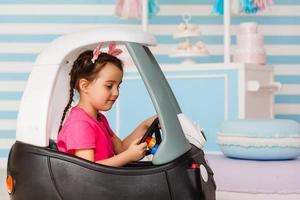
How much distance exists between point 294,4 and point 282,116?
624 mm

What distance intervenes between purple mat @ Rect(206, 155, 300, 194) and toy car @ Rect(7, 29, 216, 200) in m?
0.24

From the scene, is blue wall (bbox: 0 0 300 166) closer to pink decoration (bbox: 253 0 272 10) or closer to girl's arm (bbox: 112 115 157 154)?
pink decoration (bbox: 253 0 272 10)

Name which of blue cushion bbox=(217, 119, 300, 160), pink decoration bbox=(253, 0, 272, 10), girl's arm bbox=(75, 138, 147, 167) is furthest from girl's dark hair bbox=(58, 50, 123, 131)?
pink decoration bbox=(253, 0, 272, 10)

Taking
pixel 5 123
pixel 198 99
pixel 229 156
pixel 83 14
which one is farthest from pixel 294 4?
pixel 5 123

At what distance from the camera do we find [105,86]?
1.42 metres

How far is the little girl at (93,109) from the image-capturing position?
1339 millimetres

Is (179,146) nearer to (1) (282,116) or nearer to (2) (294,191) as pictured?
(2) (294,191)

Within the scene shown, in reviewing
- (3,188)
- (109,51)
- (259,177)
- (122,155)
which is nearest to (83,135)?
(122,155)

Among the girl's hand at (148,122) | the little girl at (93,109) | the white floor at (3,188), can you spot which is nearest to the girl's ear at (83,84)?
the little girl at (93,109)

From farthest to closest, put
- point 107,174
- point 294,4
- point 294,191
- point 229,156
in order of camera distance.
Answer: point 294,4 → point 229,156 → point 294,191 → point 107,174

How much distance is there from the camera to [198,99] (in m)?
2.49

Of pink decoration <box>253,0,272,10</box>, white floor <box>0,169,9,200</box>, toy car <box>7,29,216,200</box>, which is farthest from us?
pink decoration <box>253,0,272,10</box>

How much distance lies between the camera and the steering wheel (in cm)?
144

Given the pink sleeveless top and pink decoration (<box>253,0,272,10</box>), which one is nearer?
the pink sleeveless top
